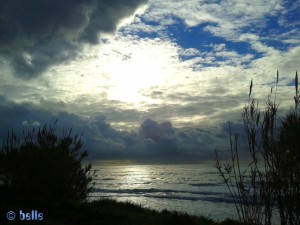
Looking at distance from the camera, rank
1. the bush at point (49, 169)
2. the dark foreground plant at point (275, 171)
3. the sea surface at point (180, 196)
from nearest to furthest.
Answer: the dark foreground plant at point (275, 171)
the bush at point (49, 169)
the sea surface at point (180, 196)

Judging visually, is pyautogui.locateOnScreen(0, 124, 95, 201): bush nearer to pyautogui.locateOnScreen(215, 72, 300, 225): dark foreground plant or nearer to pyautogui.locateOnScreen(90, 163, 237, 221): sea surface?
pyautogui.locateOnScreen(90, 163, 237, 221): sea surface

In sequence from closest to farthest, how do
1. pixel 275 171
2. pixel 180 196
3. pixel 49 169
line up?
pixel 275 171, pixel 49 169, pixel 180 196

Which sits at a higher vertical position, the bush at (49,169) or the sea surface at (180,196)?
the bush at (49,169)

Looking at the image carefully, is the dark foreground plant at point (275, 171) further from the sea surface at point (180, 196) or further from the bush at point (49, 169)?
the bush at point (49, 169)

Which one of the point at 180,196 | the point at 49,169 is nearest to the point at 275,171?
the point at 49,169

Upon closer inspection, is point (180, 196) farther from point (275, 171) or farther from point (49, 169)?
point (275, 171)

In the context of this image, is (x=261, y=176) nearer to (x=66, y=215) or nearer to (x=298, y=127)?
(x=298, y=127)

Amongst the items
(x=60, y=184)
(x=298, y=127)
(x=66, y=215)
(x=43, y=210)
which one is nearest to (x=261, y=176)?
(x=298, y=127)

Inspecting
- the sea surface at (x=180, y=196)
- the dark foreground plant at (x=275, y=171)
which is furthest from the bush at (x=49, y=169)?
the dark foreground plant at (x=275, y=171)

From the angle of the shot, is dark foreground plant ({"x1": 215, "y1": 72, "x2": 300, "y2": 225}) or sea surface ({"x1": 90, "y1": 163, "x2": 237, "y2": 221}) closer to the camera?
dark foreground plant ({"x1": 215, "y1": 72, "x2": 300, "y2": 225})

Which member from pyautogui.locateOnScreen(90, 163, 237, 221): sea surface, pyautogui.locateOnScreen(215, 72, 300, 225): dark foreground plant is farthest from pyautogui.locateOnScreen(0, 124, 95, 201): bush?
pyautogui.locateOnScreen(215, 72, 300, 225): dark foreground plant

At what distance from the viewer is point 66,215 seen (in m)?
12.5

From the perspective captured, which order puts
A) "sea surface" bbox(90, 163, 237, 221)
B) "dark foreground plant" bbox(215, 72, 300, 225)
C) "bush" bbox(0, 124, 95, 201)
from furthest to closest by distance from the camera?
1. "sea surface" bbox(90, 163, 237, 221)
2. "bush" bbox(0, 124, 95, 201)
3. "dark foreground plant" bbox(215, 72, 300, 225)

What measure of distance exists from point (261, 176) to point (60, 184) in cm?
1474
